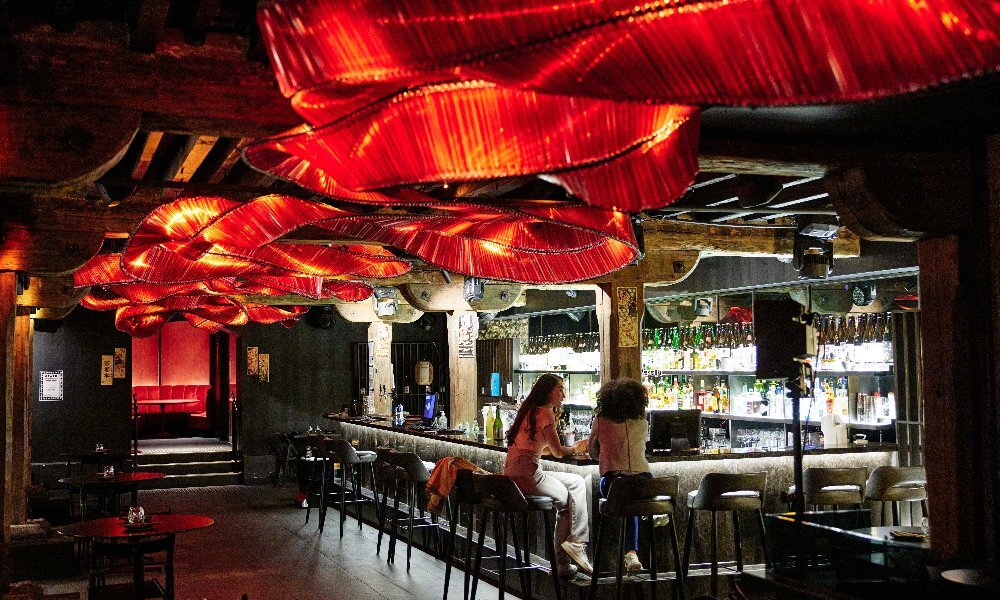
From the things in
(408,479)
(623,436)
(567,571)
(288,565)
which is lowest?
(288,565)

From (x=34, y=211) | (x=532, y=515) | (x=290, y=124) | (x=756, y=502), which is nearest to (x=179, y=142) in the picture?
(x=34, y=211)

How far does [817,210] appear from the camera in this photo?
752 centimetres

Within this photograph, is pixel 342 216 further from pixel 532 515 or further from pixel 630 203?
pixel 532 515

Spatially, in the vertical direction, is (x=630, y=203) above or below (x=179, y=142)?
below

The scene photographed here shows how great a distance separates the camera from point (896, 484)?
7.41m

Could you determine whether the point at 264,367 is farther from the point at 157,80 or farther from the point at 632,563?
the point at 157,80

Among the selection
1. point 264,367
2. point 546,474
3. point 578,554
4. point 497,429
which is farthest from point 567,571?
point 264,367

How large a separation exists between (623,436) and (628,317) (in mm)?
2116

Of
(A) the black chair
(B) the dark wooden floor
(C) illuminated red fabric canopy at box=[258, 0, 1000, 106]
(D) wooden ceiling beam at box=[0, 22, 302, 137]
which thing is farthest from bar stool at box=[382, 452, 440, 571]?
(C) illuminated red fabric canopy at box=[258, 0, 1000, 106]

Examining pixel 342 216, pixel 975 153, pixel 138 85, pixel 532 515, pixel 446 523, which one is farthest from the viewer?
pixel 446 523

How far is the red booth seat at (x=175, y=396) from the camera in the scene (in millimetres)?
21562

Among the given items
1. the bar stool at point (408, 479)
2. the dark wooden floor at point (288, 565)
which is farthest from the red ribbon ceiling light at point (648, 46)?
the bar stool at point (408, 479)

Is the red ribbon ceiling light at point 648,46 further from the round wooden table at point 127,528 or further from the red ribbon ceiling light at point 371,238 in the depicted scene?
the round wooden table at point 127,528

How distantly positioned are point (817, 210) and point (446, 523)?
495 cm
